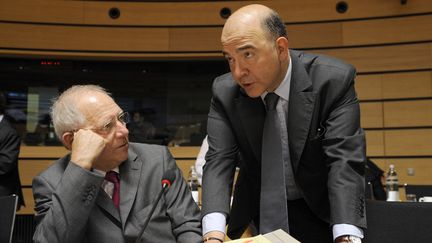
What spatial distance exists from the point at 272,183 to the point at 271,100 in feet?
0.89

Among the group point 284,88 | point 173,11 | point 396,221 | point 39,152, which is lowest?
point 396,221

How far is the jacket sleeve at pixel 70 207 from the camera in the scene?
5.39 ft

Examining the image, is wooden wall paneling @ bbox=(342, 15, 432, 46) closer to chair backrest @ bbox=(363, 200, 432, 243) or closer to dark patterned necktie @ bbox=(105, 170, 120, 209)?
chair backrest @ bbox=(363, 200, 432, 243)

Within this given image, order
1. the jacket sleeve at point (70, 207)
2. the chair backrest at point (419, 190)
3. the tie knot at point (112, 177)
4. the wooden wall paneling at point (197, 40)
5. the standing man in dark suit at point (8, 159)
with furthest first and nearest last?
the wooden wall paneling at point (197, 40), the standing man in dark suit at point (8, 159), the chair backrest at point (419, 190), the tie knot at point (112, 177), the jacket sleeve at point (70, 207)

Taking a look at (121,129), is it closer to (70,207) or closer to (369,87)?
(70,207)

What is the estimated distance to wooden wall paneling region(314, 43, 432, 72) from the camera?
251 inches

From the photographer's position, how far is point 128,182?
6.16 feet

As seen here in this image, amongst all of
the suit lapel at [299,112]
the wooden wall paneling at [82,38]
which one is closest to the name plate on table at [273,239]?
the suit lapel at [299,112]

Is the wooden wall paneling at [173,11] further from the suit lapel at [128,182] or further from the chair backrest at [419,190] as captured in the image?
the suit lapel at [128,182]

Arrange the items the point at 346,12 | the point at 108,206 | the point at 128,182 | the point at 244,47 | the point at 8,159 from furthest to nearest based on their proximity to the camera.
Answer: the point at 346,12, the point at 8,159, the point at 128,182, the point at 108,206, the point at 244,47

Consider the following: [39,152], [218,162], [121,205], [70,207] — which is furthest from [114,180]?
[39,152]

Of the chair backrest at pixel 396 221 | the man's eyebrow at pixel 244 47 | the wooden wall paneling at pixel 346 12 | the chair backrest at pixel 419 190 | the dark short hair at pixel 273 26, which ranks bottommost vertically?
the chair backrest at pixel 419 190

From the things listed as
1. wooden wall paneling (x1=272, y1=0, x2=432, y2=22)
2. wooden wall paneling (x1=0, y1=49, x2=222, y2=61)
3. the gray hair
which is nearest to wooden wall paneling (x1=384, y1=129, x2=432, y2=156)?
wooden wall paneling (x1=272, y1=0, x2=432, y2=22)

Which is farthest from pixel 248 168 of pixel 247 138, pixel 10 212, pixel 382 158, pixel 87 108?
pixel 382 158
